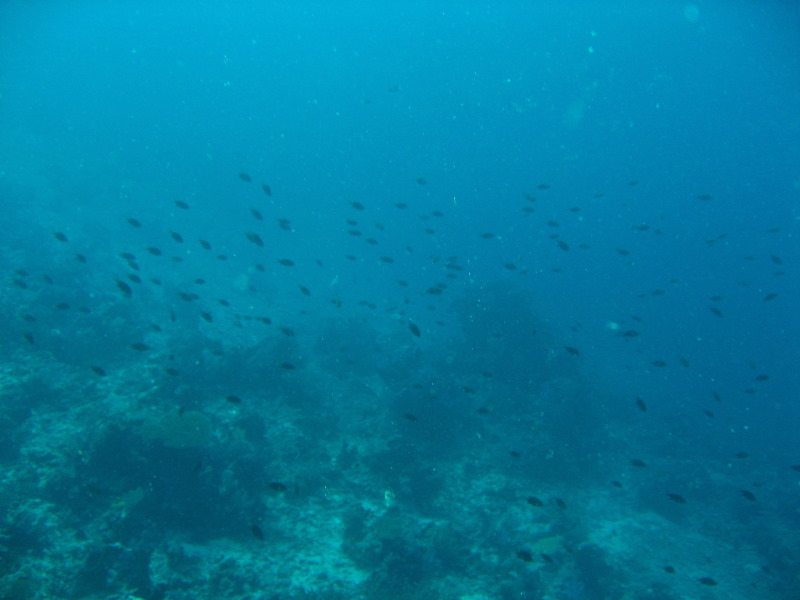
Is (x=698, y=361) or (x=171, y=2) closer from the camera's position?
(x=698, y=361)

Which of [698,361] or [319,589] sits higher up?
[319,589]

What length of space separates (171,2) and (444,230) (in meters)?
133

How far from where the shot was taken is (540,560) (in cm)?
1146

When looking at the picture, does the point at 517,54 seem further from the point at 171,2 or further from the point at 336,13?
the point at 171,2

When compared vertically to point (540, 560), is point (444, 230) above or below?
above

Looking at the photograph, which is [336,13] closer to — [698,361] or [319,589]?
[698,361]

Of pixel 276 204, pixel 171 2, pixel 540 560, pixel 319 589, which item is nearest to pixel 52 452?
pixel 319 589

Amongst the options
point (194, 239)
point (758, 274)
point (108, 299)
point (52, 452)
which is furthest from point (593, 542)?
point (758, 274)

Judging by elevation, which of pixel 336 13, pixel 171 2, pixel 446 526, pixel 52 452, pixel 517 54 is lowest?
pixel 446 526

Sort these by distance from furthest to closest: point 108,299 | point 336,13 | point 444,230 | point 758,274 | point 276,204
Result: 1. point 336,13
2. point 758,274
3. point 444,230
4. point 276,204
5. point 108,299

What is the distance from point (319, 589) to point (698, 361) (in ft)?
158

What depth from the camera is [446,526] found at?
1180 cm

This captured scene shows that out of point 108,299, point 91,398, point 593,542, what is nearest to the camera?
point 593,542

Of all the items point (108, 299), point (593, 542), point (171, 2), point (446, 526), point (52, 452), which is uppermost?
point (171, 2)
